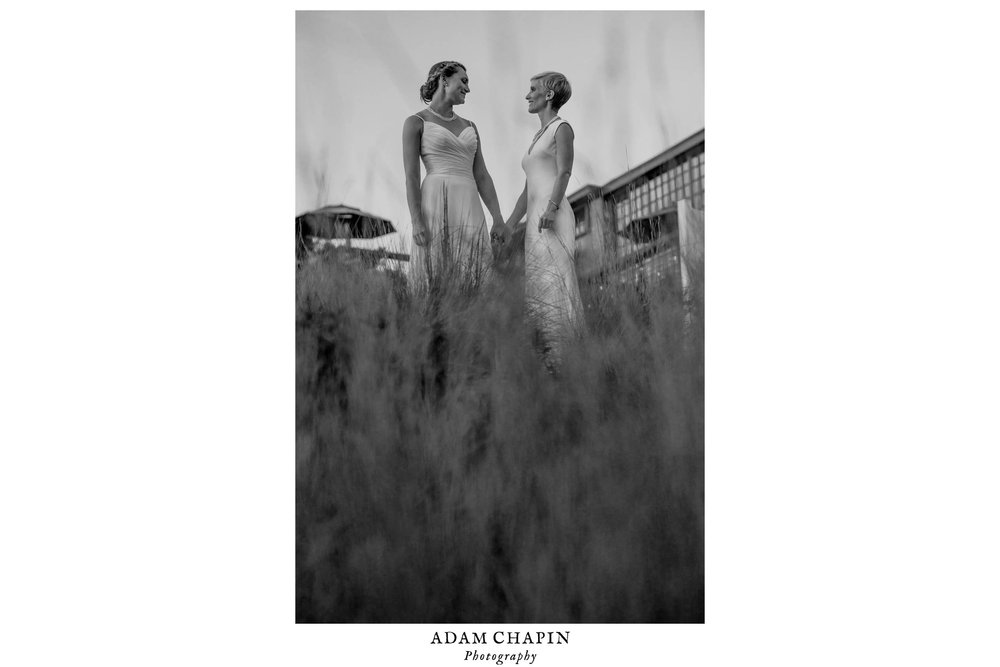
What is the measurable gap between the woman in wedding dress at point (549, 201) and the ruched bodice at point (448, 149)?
16cm

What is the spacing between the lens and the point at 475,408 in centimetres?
177

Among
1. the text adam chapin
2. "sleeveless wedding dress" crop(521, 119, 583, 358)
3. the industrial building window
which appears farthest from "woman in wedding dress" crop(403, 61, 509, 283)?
the text adam chapin

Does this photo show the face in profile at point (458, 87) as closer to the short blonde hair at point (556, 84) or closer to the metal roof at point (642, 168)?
the short blonde hair at point (556, 84)

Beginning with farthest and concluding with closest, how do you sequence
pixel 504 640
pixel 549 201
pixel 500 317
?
1. pixel 549 201
2. pixel 500 317
3. pixel 504 640

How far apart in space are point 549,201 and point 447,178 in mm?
294

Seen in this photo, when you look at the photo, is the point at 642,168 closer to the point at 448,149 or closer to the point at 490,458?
the point at 448,149

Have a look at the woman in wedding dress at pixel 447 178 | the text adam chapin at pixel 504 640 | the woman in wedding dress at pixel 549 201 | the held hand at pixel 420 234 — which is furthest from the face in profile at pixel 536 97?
the text adam chapin at pixel 504 640

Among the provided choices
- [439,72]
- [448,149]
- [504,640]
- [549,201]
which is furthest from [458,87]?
[504,640]

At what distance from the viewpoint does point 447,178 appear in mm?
2010

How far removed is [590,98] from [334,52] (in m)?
0.72

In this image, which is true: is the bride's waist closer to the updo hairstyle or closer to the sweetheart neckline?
the sweetheart neckline

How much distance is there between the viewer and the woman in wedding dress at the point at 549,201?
6.46 feet

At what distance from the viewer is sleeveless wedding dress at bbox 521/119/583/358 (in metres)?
1.94
